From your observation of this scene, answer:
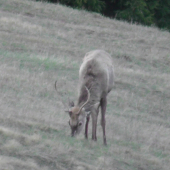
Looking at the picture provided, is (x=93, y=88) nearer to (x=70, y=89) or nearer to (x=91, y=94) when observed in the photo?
(x=91, y=94)

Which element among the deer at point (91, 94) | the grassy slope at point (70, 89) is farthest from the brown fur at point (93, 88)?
the grassy slope at point (70, 89)

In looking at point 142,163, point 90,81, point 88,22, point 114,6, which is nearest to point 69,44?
point 88,22

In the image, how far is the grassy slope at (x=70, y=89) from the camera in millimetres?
8828

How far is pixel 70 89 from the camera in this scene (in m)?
15.3

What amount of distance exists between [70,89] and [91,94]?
15.7 ft

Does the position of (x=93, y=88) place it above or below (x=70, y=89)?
above

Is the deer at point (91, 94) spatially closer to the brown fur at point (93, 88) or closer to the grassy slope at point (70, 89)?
the brown fur at point (93, 88)

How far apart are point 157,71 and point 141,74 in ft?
5.37

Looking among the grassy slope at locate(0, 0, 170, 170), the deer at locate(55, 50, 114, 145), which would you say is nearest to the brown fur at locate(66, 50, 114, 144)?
the deer at locate(55, 50, 114, 145)

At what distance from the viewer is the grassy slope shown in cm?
883

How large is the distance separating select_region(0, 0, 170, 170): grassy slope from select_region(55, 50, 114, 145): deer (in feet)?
1.07

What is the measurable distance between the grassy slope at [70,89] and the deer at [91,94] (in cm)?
A: 33

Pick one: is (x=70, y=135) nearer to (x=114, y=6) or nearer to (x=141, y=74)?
(x=141, y=74)

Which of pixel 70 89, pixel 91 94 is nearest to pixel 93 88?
pixel 91 94
